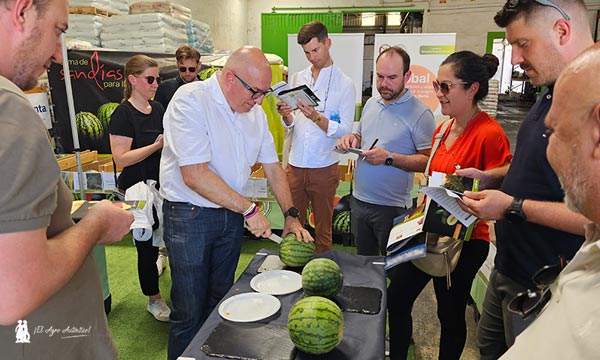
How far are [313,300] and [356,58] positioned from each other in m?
5.65

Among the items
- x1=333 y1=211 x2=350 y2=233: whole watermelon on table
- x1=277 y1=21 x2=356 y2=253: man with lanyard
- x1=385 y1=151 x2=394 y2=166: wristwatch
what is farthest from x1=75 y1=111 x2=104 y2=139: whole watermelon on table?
x1=385 y1=151 x2=394 y2=166: wristwatch

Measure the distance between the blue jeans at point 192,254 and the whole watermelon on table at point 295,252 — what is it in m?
0.43

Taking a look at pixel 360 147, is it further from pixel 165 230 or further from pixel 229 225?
pixel 165 230

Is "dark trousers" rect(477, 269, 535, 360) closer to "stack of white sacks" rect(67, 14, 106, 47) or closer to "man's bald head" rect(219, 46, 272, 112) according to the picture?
"man's bald head" rect(219, 46, 272, 112)

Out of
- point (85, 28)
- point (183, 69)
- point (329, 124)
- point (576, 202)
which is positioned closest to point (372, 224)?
point (329, 124)

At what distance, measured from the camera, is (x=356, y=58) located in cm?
650

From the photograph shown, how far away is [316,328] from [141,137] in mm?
2258

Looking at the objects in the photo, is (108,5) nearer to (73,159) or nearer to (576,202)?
(73,159)

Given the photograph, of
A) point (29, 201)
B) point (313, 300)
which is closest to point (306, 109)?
point (313, 300)

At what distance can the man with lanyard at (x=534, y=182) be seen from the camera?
5.24ft

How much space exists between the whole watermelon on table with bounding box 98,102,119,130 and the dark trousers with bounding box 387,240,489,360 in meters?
4.07

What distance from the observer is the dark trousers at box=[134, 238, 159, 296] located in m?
3.11

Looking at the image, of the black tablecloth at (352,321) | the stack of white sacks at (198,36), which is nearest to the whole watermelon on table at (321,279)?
the black tablecloth at (352,321)

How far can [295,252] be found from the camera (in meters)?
1.96
